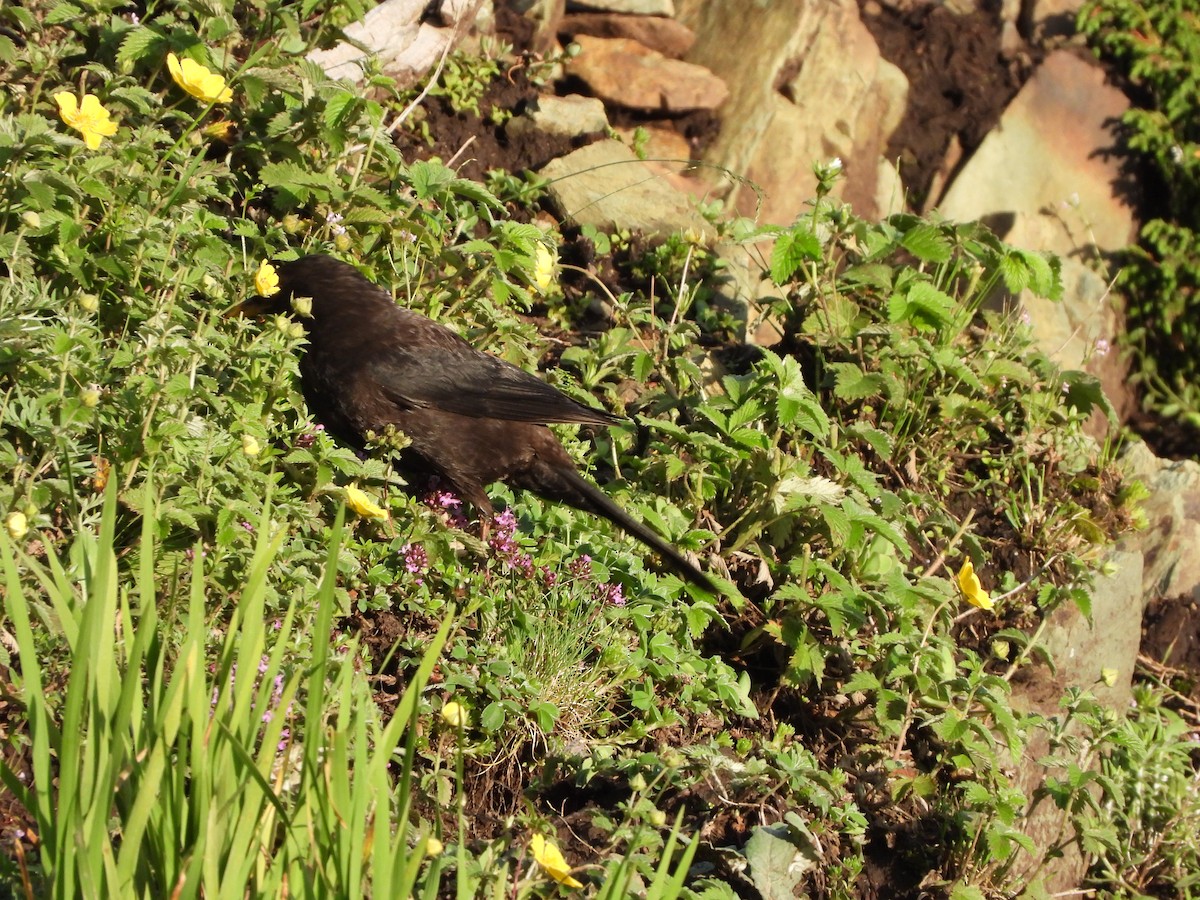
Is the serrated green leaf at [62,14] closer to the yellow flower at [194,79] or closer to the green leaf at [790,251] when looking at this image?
the yellow flower at [194,79]

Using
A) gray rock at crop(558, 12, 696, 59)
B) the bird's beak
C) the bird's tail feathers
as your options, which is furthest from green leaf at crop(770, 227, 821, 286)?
gray rock at crop(558, 12, 696, 59)

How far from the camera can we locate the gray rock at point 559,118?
21.0 ft

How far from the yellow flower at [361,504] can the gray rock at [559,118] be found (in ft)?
10.4

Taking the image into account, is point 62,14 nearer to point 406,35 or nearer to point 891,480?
point 406,35

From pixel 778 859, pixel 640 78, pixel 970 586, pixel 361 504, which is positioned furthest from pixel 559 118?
pixel 778 859

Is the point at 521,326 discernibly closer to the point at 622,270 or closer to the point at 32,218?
the point at 622,270

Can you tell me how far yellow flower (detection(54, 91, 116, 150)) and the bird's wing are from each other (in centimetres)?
119

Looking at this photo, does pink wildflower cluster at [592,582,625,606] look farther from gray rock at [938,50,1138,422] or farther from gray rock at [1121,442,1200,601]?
gray rock at [938,50,1138,422]

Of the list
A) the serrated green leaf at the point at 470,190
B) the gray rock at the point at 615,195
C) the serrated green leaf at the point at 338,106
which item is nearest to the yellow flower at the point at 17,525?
the serrated green leaf at the point at 338,106

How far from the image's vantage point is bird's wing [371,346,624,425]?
453 centimetres

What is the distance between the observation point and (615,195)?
6234mm

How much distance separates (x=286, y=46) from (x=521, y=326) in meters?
1.45

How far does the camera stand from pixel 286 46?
16.5ft

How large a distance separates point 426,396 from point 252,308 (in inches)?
27.3
